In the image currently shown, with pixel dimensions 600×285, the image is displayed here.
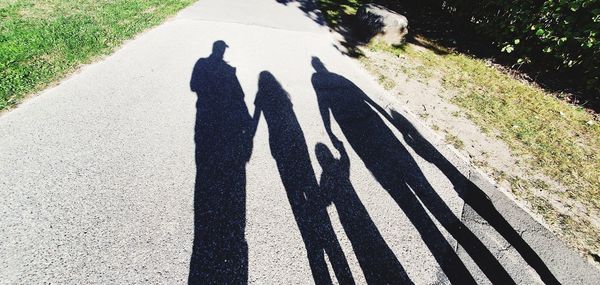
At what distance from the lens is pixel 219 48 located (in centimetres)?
716

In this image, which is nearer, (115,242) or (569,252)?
(115,242)

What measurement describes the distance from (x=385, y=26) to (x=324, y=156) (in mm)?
5859

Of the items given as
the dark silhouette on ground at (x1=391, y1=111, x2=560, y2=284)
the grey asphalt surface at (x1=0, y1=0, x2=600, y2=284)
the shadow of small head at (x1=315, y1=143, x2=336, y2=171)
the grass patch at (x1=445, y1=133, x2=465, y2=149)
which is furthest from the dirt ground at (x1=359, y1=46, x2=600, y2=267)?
the shadow of small head at (x1=315, y1=143, x2=336, y2=171)

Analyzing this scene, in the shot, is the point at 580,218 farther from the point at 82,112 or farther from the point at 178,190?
the point at 82,112

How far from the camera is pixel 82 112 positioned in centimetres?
468

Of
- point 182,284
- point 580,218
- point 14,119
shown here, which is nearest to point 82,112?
point 14,119

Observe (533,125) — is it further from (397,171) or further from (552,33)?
(397,171)

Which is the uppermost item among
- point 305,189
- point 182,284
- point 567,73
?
point 567,73

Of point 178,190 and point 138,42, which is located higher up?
point 138,42

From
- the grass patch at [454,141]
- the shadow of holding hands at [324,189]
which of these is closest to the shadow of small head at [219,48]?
the shadow of holding hands at [324,189]

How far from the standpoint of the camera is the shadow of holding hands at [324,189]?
129 inches

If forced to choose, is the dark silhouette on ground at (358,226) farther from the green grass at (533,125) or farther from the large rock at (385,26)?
the large rock at (385,26)

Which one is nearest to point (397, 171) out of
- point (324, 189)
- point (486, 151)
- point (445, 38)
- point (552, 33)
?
point (324, 189)

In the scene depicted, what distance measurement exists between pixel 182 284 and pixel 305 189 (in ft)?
6.01
